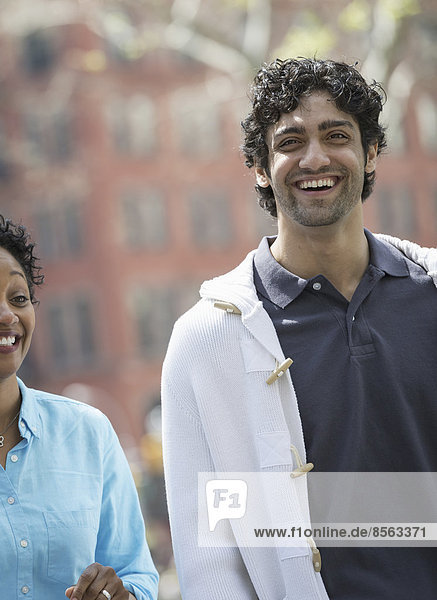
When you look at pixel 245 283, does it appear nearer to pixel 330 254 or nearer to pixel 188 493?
pixel 330 254

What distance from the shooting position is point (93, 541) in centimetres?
298

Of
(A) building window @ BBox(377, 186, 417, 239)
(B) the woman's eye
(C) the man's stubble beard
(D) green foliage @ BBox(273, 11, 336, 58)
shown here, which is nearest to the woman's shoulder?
(B) the woman's eye

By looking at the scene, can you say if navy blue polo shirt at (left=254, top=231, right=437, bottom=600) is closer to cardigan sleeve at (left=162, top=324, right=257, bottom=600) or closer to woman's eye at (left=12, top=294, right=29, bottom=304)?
cardigan sleeve at (left=162, top=324, right=257, bottom=600)

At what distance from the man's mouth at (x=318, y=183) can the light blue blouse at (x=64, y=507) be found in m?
0.90

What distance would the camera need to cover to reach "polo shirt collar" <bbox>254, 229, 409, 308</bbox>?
3145 mm

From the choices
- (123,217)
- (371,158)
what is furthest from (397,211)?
(371,158)

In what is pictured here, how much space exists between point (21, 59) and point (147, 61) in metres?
3.92

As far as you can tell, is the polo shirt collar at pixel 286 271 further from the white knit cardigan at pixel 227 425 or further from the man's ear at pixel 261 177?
the man's ear at pixel 261 177

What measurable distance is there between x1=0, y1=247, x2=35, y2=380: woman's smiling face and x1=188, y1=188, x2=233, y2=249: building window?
31.3 meters

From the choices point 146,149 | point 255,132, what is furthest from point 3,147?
point 146,149

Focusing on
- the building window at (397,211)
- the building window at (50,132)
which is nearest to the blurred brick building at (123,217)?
the building window at (50,132)

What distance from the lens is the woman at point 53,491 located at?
9.28 feet

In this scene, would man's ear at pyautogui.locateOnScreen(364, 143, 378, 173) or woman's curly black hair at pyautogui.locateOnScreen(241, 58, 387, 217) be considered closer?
woman's curly black hair at pyautogui.locateOnScreen(241, 58, 387, 217)

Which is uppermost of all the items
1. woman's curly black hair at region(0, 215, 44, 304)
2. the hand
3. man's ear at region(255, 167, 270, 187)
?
man's ear at region(255, 167, 270, 187)
